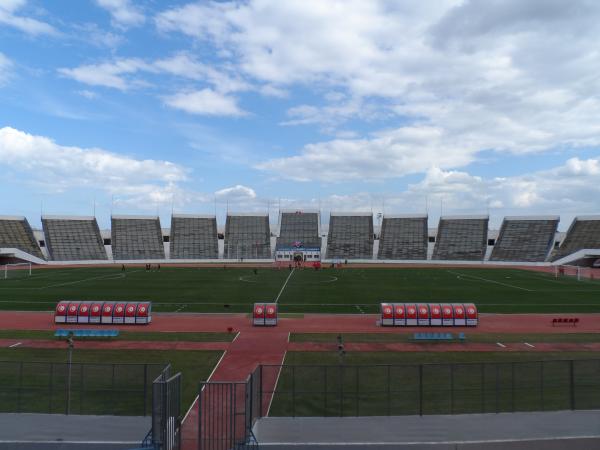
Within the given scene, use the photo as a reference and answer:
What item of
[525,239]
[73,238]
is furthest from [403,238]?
[73,238]

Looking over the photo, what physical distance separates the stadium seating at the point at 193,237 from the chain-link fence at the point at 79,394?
3233 inches

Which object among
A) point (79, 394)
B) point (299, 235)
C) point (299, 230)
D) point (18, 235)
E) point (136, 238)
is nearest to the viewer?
point (79, 394)

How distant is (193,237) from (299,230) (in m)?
23.7

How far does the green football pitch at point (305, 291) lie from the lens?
3809 centimetres

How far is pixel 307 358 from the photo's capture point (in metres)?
22.7

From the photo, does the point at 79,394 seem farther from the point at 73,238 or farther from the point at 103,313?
the point at 73,238

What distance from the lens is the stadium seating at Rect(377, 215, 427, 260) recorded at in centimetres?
9694

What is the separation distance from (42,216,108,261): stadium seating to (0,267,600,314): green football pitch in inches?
1165

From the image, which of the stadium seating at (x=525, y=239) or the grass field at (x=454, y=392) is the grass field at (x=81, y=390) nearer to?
the grass field at (x=454, y=392)

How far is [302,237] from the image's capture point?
10275cm

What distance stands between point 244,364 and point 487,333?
619 inches

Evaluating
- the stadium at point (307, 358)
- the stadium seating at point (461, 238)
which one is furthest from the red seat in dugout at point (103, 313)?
the stadium seating at point (461, 238)

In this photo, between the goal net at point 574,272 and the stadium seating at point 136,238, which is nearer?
Answer: the goal net at point 574,272

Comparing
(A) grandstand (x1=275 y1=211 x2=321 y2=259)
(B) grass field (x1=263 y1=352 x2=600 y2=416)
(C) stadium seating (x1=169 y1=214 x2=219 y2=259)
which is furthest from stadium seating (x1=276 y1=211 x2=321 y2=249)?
(B) grass field (x1=263 y1=352 x2=600 y2=416)
